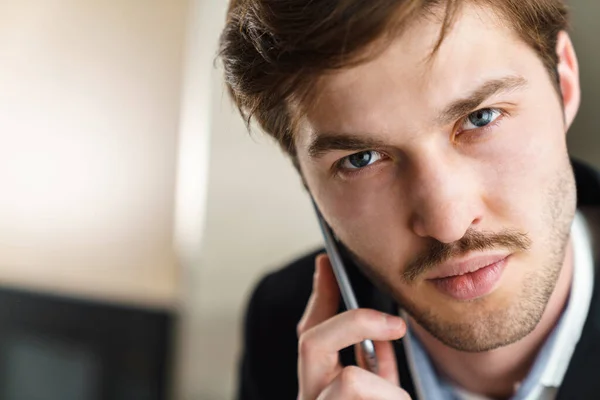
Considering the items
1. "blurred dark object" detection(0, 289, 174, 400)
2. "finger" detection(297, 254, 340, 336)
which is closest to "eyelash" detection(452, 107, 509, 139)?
"finger" detection(297, 254, 340, 336)

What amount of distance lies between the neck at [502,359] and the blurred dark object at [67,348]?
1.07 m

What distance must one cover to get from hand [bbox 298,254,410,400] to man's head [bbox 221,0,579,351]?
0.23 feet

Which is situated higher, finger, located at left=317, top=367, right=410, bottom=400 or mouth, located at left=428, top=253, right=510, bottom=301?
mouth, located at left=428, top=253, right=510, bottom=301

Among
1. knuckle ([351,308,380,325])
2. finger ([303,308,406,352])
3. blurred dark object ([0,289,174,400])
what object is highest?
knuckle ([351,308,380,325])

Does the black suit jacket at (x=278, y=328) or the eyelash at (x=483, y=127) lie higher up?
the eyelash at (x=483, y=127)

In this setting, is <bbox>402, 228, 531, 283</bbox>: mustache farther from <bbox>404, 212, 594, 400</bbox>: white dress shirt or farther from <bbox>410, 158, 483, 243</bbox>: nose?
<bbox>404, 212, 594, 400</bbox>: white dress shirt

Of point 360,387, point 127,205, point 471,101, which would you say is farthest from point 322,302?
point 127,205

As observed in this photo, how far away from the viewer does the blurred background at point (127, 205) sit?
6.65 feet

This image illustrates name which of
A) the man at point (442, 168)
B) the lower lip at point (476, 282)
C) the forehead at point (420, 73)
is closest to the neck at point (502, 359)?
the man at point (442, 168)

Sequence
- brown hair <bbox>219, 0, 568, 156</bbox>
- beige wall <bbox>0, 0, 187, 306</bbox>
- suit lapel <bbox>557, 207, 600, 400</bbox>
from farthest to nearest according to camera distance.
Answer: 1. beige wall <bbox>0, 0, 187, 306</bbox>
2. suit lapel <bbox>557, 207, 600, 400</bbox>
3. brown hair <bbox>219, 0, 568, 156</bbox>

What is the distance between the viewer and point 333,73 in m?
0.93

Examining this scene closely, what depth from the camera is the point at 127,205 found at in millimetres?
2418

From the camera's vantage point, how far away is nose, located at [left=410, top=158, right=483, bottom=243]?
36.7 inches

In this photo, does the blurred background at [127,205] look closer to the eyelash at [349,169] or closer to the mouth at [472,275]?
the eyelash at [349,169]
